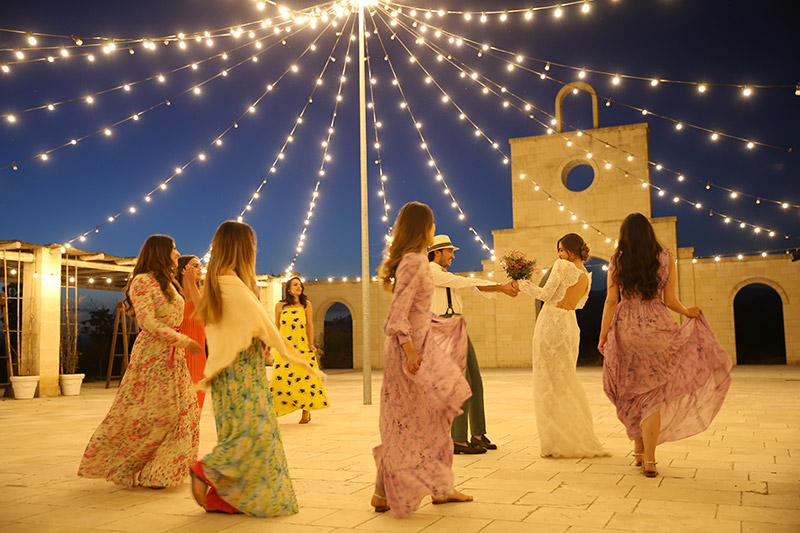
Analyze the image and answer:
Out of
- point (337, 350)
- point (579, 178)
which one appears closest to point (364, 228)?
point (337, 350)

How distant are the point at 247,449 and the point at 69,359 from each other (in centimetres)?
1064

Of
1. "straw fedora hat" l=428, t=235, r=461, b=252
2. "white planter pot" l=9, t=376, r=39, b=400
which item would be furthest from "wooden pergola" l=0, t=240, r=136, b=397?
"straw fedora hat" l=428, t=235, r=461, b=252

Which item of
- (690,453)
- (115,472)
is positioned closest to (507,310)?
(690,453)

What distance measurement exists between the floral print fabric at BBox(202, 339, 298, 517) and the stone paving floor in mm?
101

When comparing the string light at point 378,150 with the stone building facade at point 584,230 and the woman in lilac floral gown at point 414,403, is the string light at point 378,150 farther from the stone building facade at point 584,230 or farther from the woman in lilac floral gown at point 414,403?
the woman in lilac floral gown at point 414,403

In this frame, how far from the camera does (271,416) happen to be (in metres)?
3.21

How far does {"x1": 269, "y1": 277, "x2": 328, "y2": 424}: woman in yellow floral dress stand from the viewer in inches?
265

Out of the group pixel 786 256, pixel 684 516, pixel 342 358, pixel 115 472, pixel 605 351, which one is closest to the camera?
pixel 684 516

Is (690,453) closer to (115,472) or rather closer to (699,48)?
(115,472)

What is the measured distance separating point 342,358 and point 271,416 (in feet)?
57.5

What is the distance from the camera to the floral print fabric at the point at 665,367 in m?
3.91

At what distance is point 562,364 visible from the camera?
466 cm

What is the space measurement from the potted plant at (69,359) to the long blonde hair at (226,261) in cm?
1006

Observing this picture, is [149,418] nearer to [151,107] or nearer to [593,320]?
[151,107]
